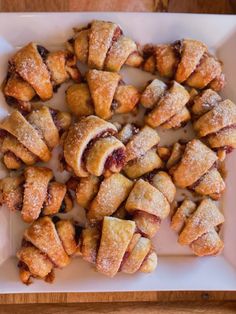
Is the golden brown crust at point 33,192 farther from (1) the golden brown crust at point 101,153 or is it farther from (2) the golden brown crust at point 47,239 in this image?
(1) the golden brown crust at point 101,153

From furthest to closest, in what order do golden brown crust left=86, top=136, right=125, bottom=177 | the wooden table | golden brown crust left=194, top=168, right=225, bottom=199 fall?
the wooden table < golden brown crust left=194, top=168, right=225, bottom=199 < golden brown crust left=86, top=136, right=125, bottom=177

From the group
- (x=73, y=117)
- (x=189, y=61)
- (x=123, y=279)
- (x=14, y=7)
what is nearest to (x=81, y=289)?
(x=123, y=279)

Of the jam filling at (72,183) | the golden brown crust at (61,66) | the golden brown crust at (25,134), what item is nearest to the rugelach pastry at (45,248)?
the jam filling at (72,183)

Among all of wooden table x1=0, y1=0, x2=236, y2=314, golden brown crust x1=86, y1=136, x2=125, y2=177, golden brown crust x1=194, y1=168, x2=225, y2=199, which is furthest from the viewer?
wooden table x1=0, y1=0, x2=236, y2=314

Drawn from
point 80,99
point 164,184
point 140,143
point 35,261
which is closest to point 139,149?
point 140,143

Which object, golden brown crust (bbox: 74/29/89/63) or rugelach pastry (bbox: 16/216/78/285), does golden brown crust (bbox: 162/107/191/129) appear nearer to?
golden brown crust (bbox: 74/29/89/63)

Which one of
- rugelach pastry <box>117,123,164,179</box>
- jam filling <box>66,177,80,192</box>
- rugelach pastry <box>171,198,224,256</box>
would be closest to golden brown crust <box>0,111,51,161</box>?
jam filling <box>66,177,80,192</box>
